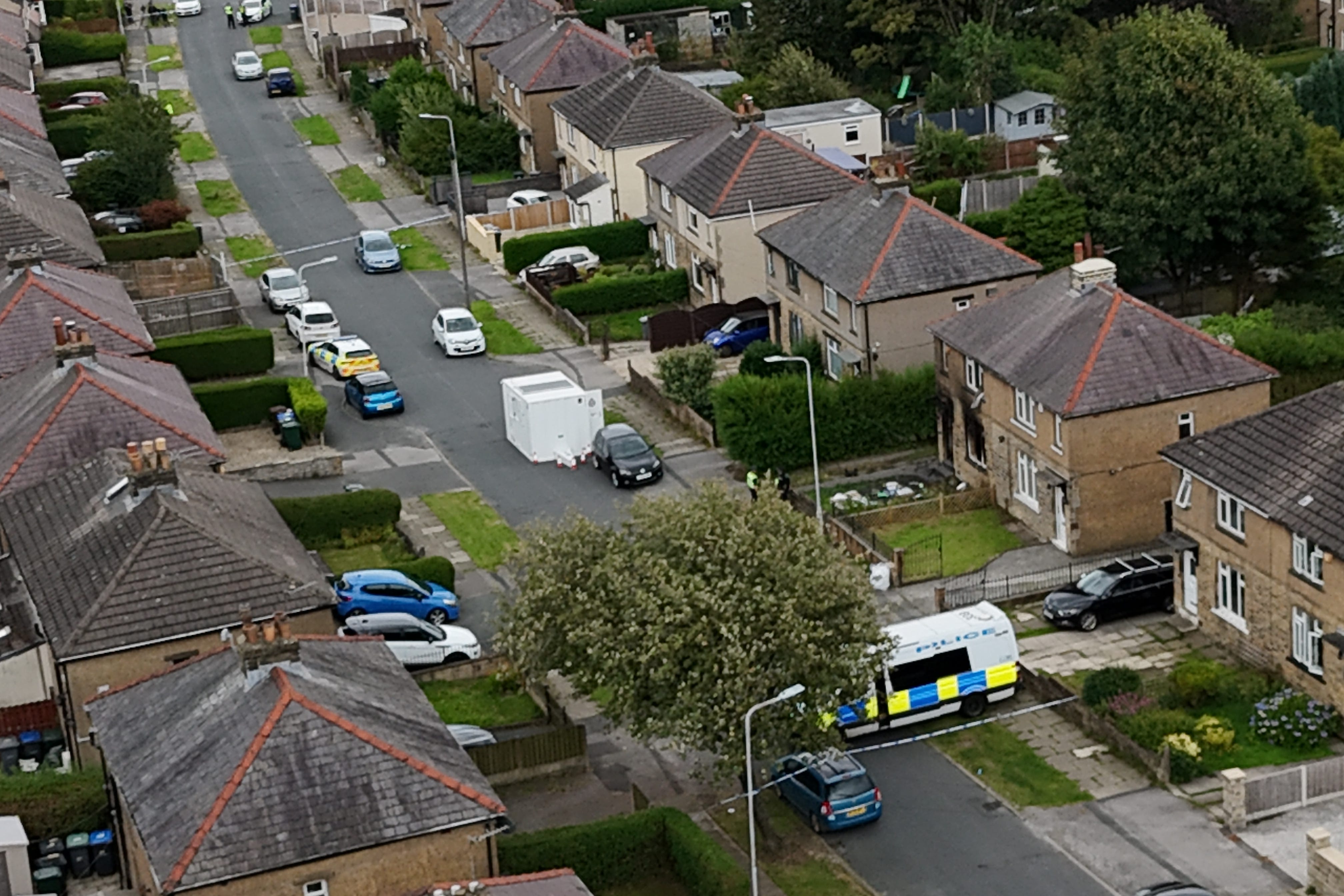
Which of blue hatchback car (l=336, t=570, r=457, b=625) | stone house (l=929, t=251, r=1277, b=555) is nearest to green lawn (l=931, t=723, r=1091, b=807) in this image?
stone house (l=929, t=251, r=1277, b=555)

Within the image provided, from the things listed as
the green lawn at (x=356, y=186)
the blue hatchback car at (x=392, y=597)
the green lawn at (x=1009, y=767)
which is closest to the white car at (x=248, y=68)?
the green lawn at (x=356, y=186)

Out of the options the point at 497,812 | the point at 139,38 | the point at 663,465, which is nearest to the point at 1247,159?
the point at 663,465

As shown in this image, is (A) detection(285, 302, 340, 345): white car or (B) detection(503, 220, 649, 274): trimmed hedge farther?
(B) detection(503, 220, 649, 274): trimmed hedge

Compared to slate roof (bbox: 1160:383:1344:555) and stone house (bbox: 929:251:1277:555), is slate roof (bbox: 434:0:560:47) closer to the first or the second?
stone house (bbox: 929:251:1277:555)

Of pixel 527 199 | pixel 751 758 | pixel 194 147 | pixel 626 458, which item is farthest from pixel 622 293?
pixel 751 758

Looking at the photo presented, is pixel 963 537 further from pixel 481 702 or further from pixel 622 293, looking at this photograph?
pixel 622 293

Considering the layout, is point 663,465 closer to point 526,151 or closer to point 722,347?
point 722,347
